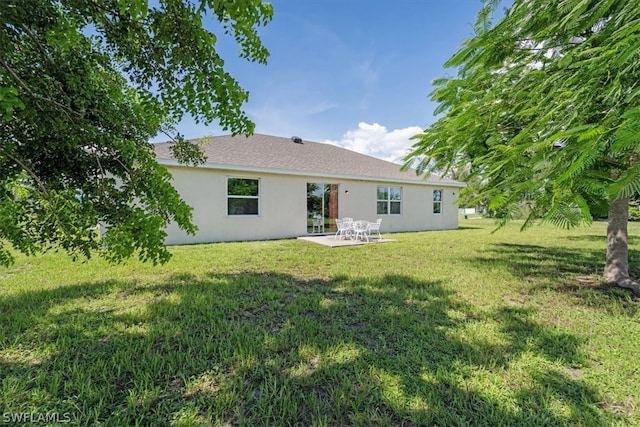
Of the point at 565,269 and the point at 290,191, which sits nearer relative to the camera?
the point at 565,269

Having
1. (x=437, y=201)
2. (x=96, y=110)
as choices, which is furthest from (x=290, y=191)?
(x=96, y=110)

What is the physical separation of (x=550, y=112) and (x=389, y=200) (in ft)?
44.5

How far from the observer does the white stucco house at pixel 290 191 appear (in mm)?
11023

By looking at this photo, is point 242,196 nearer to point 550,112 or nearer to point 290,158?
point 290,158

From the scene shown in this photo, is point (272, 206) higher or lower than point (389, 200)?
lower

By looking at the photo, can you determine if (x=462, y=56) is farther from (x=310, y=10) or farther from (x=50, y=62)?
(x=50, y=62)

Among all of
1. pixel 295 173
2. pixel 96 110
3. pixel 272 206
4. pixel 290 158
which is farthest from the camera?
pixel 290 158

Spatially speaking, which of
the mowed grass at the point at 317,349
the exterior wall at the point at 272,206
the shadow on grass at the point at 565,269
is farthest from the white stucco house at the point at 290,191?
the shadow on grass at the point at 565,269

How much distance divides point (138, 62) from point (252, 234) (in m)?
9.86

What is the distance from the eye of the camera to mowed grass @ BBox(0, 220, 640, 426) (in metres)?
2.27

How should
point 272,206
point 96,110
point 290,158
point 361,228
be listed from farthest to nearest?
1. point 290,158
2. point 272,206
3. point 361,228
4. point 96,110

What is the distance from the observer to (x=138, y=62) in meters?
2.45

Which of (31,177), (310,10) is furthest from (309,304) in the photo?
(310,10)

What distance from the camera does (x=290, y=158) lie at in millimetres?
14062
